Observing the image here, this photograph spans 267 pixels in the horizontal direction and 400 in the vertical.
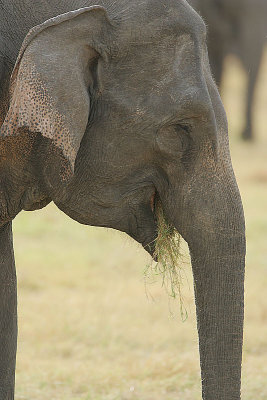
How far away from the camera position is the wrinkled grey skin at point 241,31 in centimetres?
1496

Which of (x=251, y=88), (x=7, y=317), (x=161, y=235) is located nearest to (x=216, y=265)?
(x=161, y=235)

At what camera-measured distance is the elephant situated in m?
3.20

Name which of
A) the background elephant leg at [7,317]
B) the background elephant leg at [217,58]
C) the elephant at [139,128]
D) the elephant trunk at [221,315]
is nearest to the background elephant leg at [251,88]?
the background elephant leg at [217,58]

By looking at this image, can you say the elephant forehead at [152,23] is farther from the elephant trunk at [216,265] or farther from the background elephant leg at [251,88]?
the background elephant leg at [251,88]

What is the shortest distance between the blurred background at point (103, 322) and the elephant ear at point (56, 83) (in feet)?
2.23

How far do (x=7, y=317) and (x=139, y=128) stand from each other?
1114mm

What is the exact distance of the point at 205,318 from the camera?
10.8 feet

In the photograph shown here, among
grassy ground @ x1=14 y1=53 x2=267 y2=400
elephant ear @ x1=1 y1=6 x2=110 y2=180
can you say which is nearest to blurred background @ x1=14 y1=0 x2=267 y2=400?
grassy ground @ x1=14 y1=53 x2=267 y2=400

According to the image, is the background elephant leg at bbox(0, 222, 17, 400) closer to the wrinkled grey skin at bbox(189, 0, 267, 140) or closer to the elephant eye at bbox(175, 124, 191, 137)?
the elephant eye at bbox(175, 124, 191, 137)

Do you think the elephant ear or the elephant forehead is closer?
the elephant ear

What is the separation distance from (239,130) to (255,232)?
7.29m

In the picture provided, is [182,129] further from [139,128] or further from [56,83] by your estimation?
[56,83]

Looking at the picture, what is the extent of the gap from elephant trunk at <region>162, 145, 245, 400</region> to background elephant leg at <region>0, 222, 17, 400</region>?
3.01 ft

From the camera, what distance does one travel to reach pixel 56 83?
3160 mm
